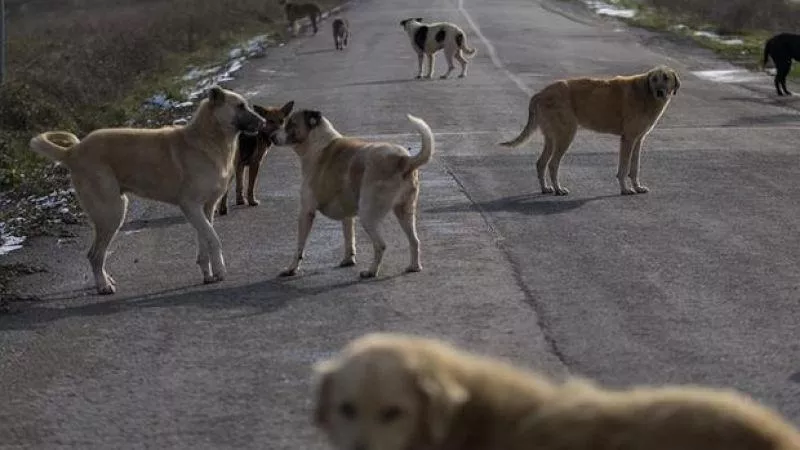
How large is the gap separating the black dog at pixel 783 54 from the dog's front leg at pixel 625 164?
10349 millimetres

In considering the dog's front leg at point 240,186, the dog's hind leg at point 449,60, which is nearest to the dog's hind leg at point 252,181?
the dog's front leg at point 240,186

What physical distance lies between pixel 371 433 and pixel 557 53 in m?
29.6

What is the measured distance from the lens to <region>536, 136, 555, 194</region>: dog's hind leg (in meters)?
14.0

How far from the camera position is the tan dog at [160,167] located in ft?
33.7

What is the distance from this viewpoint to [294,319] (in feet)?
28.9

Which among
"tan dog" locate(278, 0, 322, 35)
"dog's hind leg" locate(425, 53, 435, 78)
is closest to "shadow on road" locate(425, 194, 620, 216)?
"dog's hind leg" locate(425, 53, 435, 78)

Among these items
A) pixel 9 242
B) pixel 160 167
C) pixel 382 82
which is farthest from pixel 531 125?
pixel 382 82

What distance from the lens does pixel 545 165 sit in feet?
46.8

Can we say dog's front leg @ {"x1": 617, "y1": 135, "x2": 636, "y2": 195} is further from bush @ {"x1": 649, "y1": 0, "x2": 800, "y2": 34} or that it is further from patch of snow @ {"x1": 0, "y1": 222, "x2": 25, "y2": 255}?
bush @ {"x1": 649, "y1": 0, "x2": 800, "y2": 34}

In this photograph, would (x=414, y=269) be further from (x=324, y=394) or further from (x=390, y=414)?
(x=390, y=414)

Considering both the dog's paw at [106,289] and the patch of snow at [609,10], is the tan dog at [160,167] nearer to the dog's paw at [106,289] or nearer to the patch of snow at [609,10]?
the dog's paw at [106,289]

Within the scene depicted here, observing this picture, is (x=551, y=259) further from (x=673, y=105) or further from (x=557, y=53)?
(x=557, y=53)

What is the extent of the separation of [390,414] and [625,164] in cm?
1055

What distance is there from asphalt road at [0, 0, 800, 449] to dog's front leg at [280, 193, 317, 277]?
5.8 inches
